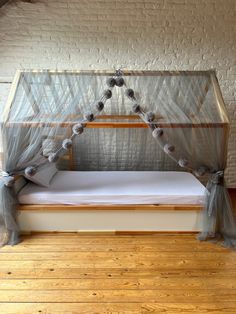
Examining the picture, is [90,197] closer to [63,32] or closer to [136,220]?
[136,220]

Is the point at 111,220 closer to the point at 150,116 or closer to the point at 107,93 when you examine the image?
the point at 150,116

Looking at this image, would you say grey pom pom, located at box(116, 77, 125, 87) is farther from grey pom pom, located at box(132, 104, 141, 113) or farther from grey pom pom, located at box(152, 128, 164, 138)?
grey pom pom, located at box(152, 128, 164, 138)

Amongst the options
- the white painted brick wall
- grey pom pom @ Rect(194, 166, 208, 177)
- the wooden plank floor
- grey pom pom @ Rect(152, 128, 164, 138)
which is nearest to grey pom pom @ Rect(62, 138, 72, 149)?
grey pom pom @ Rect(152, 128, 164, 138)

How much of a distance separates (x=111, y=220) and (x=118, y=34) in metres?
2.15

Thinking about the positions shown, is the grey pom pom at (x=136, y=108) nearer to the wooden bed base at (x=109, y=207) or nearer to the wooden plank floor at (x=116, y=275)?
the wooden bed base at (x=109, y=207)

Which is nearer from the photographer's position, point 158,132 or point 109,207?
point 158,132

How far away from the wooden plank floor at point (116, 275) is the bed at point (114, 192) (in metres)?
0.32

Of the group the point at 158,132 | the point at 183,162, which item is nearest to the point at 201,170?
the point at 183,162

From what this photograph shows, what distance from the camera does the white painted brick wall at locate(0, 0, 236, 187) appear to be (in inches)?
128

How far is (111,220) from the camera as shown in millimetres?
2549

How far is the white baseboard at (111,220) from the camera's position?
2.52m

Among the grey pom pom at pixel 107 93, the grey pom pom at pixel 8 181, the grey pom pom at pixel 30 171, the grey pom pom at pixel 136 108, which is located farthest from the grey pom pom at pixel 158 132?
the grey pom pom at pixel 8 181

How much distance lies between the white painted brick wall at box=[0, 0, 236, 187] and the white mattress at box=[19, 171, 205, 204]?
1.40 m

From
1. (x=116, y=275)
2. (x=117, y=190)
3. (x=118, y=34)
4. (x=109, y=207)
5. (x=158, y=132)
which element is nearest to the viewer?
(x=116, y=275)
